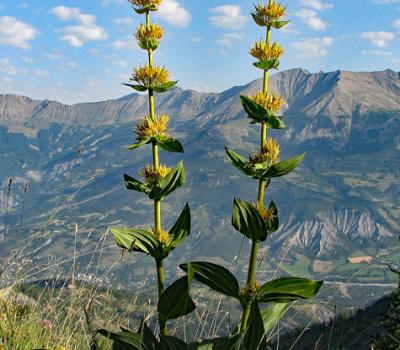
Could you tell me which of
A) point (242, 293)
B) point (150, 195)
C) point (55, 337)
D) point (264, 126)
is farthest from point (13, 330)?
point (264, 126)

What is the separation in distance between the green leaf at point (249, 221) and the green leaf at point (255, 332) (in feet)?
1.92

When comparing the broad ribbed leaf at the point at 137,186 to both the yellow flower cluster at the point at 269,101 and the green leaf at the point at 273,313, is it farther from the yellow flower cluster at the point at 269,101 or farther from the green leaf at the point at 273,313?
the green leaf at the point at 273,313

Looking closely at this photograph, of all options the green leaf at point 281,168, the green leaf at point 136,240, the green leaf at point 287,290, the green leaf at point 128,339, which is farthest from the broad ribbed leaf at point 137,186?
the green leaf at point 287,290

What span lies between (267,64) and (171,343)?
8.81ft

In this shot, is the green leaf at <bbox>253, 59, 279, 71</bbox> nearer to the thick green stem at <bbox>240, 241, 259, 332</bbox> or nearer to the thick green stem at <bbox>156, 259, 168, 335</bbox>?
the thick green stem at <bbox>240, 241, 259, 332</bbox>

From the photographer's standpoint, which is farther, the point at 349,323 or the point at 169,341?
the point at 349,323

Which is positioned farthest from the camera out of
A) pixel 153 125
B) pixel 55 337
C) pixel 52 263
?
pixel 52 263

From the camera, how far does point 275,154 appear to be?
4582mm

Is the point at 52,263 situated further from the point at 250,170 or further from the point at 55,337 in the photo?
the point at 250,170

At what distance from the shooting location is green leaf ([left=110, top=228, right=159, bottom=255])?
448cm

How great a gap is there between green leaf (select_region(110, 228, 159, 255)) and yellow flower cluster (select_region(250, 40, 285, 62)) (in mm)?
2030

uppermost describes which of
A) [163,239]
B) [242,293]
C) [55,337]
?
[163,239]

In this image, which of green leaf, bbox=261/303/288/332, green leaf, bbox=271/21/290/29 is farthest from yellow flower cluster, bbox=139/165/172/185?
green leaf, bbox=271/21/290/29

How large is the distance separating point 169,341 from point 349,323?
260 ft
